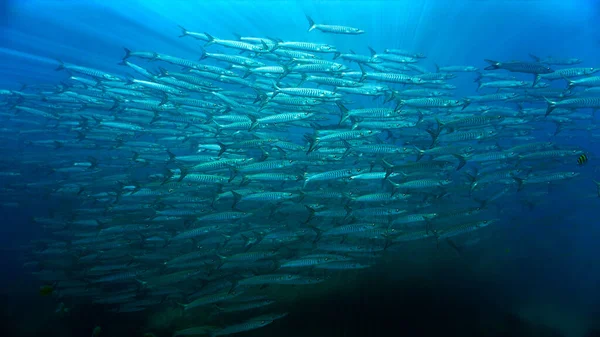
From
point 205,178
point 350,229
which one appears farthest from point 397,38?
point 205,178

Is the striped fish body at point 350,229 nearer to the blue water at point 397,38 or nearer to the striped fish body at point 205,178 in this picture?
the striped fish body at point 205,178

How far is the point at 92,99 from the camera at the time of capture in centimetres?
980

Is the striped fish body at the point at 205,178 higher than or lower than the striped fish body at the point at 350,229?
higher

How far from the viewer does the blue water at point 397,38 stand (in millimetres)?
12094

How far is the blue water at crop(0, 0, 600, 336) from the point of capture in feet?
39.7

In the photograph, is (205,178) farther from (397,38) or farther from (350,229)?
(397,38)

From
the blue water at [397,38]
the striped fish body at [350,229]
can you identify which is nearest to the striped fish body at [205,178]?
the striped fish body at [350,229]

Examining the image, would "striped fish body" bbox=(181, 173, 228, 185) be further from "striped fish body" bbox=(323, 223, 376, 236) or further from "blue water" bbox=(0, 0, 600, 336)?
"blue water" bbox=(0, 0, 600, 336)

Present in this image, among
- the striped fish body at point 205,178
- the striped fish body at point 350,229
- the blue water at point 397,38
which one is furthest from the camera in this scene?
the blue water at point 397,38

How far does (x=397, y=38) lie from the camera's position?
54.4 ft

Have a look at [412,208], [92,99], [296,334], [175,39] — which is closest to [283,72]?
Result: [412,208]

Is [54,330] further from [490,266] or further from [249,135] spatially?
[490,266]

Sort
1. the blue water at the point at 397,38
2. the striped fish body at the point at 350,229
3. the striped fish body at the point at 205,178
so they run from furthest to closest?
1. the blue water at the point at 397,38
2. the striped fish body at the point at 205,178
3. the striped fish body at the point at 350,229

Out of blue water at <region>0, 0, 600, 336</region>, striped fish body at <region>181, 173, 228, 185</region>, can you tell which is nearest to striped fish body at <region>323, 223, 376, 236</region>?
striped fish body at <region>181, 173, 228, 185</region>
